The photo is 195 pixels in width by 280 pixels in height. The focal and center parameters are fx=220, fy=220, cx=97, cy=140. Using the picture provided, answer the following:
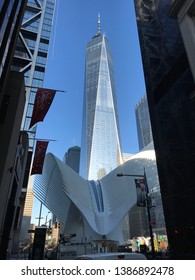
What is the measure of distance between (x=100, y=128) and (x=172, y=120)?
137 meters

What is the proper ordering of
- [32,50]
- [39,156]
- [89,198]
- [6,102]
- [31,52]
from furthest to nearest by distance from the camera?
[89,198] < [32,50] < [31,52] < [39,156] < [6,102]

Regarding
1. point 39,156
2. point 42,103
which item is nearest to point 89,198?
point 39,156

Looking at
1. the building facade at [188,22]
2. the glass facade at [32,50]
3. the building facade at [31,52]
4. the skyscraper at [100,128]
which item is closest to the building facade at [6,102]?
the building facade at [188,22]

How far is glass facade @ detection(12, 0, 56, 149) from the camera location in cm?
5556

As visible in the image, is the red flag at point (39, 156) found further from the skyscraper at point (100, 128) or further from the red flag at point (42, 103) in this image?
the skyscraper at point (100, 128)

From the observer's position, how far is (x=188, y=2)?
567 inches

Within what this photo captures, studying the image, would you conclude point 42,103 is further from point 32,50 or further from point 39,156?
point 32,50

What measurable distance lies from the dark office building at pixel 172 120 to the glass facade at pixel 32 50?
34.2 metres

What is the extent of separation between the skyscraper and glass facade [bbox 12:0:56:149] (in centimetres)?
8907

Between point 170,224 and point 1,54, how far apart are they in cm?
1991

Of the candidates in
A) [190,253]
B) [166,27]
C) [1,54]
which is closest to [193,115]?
[190,253]

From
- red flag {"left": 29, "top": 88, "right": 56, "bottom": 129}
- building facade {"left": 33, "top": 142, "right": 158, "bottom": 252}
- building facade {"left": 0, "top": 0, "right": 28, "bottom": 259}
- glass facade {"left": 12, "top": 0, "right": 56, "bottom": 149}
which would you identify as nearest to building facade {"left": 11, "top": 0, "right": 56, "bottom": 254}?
glass facade {"left": 12, "top": 0, "right": 56, "bottom": 149}

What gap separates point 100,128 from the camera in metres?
160

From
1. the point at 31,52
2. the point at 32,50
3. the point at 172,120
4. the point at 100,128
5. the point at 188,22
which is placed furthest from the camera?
the point at 100,128
